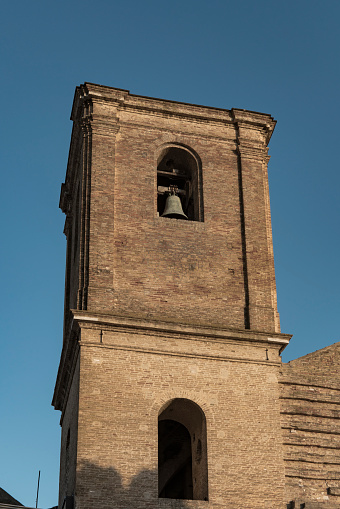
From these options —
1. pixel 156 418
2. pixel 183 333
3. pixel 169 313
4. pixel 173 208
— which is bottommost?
pixel 156 418

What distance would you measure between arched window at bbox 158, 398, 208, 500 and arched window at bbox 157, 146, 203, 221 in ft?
16.7

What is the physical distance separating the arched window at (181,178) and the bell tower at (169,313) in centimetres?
4

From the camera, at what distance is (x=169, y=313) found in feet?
63.6

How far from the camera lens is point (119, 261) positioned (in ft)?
65.1

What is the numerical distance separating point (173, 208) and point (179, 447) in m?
5.99

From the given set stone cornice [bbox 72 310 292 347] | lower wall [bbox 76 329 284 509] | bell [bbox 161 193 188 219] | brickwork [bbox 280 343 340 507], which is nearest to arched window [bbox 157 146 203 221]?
bell [bbox 161 193 188 219]

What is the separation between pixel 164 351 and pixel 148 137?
19.8 feet

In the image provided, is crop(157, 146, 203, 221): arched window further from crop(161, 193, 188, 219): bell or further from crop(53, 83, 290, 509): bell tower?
crop(161, 193, 188, 219): bell

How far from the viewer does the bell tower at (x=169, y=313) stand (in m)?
17.5

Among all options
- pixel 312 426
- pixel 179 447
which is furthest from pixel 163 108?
pixel 312 426

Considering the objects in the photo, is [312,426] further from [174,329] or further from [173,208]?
[173,208]

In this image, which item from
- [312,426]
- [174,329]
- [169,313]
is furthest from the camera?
[169,313]

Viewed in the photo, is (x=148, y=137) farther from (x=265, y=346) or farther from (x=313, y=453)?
(x=313, y=453)

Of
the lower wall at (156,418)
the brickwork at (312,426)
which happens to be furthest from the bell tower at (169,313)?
the brickwork at (312,426)
